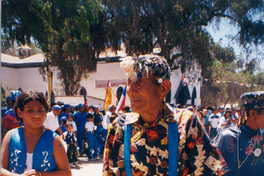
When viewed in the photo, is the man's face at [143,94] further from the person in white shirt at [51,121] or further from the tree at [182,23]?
the tree at [182,23]

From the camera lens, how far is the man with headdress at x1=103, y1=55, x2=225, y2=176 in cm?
183

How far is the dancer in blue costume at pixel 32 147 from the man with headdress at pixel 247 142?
179cm

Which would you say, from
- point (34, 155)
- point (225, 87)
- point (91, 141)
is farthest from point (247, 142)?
point (225, 87)

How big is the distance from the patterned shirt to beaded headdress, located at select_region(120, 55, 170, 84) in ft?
0.95

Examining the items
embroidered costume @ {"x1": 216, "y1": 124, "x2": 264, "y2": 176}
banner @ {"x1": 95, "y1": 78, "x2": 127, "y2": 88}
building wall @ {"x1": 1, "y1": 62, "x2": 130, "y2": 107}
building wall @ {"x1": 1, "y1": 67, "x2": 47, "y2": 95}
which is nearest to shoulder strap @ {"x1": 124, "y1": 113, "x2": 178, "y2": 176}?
embroidered costume @ {"x1": 216, "y1": 124, "x2": 264, "y2": 176}

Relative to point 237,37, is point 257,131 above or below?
below

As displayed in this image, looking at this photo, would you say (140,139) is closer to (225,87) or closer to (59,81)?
(59,81)

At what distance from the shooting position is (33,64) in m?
28.3

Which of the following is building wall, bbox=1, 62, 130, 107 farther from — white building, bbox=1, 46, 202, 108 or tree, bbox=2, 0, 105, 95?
tree, bbox=2, 0, 105, 95

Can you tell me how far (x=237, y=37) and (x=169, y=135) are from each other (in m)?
18.8

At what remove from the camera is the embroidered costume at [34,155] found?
237cm

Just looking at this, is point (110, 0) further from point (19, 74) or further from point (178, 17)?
point (19, 74)

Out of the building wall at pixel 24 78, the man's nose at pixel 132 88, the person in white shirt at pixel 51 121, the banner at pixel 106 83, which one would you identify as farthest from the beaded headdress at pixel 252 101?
the building wall at pixel 24 78

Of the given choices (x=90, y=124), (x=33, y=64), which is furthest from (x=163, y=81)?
(x=33, y=64)
